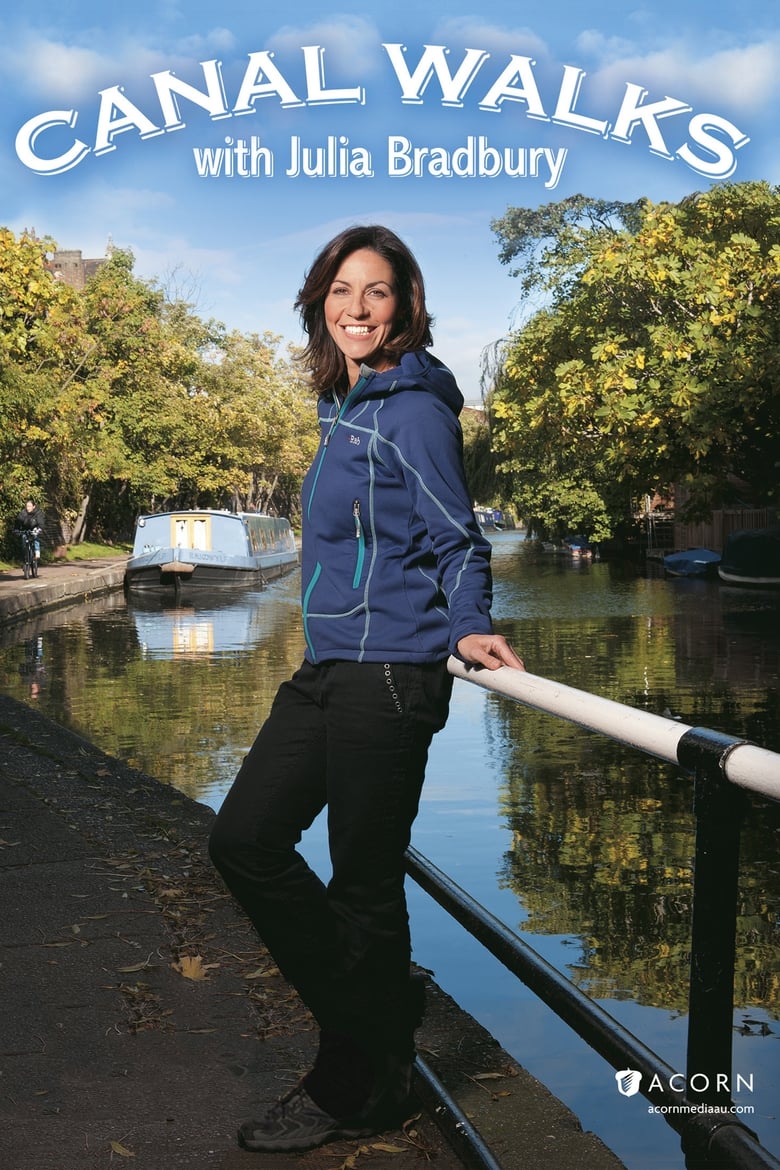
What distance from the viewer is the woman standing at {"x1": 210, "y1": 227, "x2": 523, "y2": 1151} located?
2.99 metres

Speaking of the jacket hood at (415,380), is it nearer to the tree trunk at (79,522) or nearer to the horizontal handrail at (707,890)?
the horizontal handrail at (707,890)

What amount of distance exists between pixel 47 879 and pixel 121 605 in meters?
24.7

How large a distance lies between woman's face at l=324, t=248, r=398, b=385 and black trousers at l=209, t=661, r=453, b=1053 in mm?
670

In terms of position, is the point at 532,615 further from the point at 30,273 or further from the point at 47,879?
the point at 47,879

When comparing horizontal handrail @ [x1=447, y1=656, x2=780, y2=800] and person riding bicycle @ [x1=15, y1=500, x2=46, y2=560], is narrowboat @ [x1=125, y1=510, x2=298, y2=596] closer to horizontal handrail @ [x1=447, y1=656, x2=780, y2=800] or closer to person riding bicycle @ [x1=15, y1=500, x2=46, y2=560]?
person riding bicycle @ [x1=15, y1=500, x2=46, y2=560]

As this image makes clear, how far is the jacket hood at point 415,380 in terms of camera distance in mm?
3059

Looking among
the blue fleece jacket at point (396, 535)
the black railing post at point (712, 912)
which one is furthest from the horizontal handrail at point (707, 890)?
the blue fleece jacket at point (396, 535)

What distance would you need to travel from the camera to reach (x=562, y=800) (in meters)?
8.99

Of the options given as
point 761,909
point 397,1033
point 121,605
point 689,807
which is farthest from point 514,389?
point 397,1033

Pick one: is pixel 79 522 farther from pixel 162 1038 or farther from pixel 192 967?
pixel 162 1038

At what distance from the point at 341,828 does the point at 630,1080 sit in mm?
734

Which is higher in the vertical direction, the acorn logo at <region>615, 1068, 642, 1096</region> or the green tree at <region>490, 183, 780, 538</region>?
the green tree at <region>490, 183, 780, 538</region>

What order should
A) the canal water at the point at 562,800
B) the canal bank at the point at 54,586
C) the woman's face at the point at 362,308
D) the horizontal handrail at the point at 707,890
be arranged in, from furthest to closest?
the canal bank at the point at 54,586, the canal water at the point at 562,800, the woman's face at the point at 362,308, the horizontal handrail at the point at 707,890

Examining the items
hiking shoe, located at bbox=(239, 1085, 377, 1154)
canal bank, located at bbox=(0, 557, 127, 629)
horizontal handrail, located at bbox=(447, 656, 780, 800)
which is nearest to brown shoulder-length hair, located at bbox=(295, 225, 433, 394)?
horizontal handrail, located at bbox=(447, 656, 780, 800)
